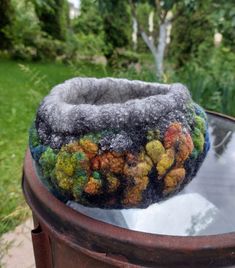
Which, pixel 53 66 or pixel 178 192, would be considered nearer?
pixel 178 192

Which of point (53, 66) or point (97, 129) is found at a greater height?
point (97, 129)

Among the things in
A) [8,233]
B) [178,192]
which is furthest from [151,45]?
[178,192]

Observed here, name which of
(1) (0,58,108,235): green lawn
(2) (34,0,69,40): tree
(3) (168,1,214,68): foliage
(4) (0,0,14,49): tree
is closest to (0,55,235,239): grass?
(1) (0,58,108,235): green lawn

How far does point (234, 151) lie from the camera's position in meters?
1.18

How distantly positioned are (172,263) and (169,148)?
215 mm

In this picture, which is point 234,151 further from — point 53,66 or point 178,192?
point 53,66

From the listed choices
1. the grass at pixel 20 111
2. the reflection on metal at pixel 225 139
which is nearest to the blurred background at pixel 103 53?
the grass at pixel 20 111

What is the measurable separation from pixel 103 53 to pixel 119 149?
17.1ft

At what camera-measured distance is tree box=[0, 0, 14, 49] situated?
647 cm

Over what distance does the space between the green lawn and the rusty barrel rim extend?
1.02m

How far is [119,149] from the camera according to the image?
0.77m

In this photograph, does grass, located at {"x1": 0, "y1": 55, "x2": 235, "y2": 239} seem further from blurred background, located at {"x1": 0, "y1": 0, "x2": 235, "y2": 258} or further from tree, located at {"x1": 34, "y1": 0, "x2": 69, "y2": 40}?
tree, located at {"x1": 34, "y1": 0, "x2": 69, "y2": 40}

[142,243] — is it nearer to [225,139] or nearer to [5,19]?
[225,139]

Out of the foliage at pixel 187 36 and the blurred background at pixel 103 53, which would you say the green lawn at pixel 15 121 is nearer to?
the blurred background at pixel 103 53
